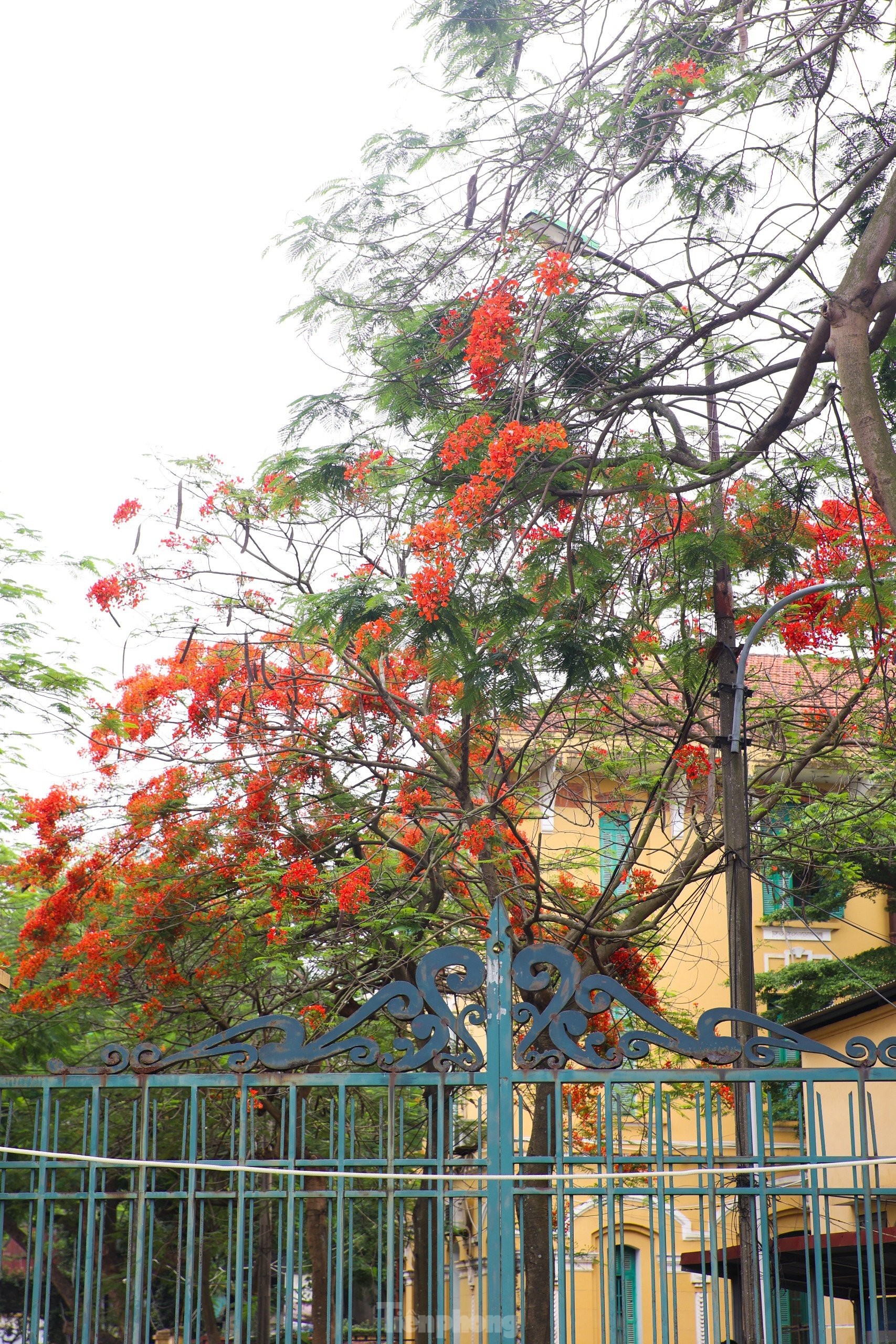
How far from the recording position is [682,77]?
630 cm

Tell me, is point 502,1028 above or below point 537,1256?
above

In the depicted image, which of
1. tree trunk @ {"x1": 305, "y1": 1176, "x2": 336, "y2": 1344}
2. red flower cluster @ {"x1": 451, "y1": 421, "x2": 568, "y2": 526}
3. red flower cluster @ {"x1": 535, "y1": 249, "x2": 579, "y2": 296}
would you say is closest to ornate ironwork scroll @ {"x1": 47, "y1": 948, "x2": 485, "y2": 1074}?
red flower cluster @ {"x1": 451, "y1": 421, "x2": 568, "y2": 526}

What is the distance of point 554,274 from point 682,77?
1.15m

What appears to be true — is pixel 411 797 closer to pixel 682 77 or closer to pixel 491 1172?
pixel 491 1172

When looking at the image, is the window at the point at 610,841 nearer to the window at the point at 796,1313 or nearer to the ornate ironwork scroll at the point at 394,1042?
the window at the point at 796,1313

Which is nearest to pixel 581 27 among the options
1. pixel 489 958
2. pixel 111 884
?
pixel 489 958

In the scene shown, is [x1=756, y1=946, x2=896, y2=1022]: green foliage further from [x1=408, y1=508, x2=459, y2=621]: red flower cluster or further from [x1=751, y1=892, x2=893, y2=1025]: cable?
[x1=408, y1=508, x2=459, y2=621]: red flower cluster

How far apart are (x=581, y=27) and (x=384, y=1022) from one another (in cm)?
983

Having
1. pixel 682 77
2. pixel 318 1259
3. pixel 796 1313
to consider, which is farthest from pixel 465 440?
pixel 796 1313

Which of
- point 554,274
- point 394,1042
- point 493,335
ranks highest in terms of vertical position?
point 554,274

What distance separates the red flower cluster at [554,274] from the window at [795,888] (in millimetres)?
3775

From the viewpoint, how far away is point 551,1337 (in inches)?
193

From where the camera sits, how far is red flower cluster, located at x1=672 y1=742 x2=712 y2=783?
959 cm

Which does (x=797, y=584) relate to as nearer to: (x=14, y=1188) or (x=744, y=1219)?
(x=744, y=1219)
